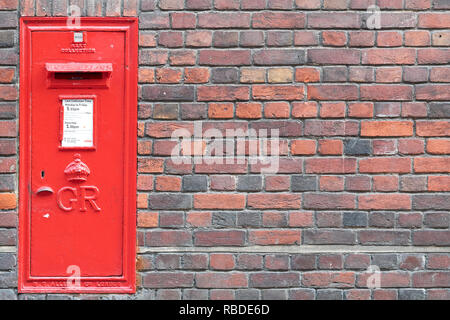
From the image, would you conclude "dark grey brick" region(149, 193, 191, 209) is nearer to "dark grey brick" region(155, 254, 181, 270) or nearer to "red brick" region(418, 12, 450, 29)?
"dark grey brick" region(155, 254, 181, 270)

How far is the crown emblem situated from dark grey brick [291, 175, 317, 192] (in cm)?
114

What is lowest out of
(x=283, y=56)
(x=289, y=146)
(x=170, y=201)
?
(x=170, y=201)

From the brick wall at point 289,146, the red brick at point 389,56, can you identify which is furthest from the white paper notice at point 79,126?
the red brick at point 389,56

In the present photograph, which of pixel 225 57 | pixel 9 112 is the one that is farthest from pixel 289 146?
pixel 9 112

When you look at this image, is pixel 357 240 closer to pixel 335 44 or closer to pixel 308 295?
pixel 308 295

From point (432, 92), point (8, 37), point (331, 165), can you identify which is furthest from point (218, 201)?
point (8, 37)

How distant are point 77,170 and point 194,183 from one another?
2.09ft

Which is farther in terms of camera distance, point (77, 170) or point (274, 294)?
point (274, 294)

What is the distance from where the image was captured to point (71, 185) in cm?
254

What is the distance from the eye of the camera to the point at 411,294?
8.50 ft

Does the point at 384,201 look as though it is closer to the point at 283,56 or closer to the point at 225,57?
the point at 283,56

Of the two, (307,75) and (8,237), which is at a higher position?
(307,75)

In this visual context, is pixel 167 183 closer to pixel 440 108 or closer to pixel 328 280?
pixel 328 280

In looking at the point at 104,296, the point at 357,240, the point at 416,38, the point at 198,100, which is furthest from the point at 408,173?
the point at 104,296
